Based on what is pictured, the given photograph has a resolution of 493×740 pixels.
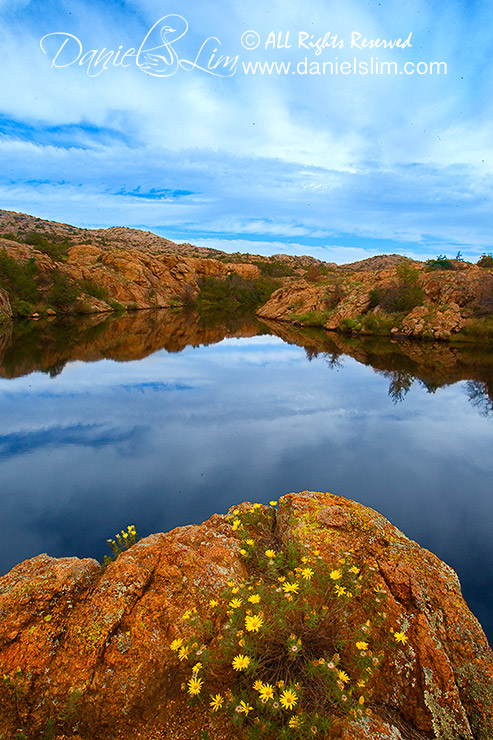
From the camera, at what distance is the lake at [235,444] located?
5738 millimetres

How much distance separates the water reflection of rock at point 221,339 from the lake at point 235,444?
0.19m

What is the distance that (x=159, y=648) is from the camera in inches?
94.6

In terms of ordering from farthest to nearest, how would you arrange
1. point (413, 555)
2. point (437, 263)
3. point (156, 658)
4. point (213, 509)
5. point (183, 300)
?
point (183, 300)
point (437, 263)
point (213, 509)
point (413, 555)
point (156, 658)

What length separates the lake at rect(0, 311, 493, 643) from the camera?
5.74 metres

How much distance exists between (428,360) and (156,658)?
1880 cm

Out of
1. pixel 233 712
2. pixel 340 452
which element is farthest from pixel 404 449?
pixel 233 712

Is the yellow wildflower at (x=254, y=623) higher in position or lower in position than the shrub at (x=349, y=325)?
lower

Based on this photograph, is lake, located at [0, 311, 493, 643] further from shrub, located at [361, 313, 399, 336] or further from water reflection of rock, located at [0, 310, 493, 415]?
shrub, located at [361, 313, 399, 336]

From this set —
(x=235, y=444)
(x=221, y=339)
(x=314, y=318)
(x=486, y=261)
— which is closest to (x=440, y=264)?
(x=486, y=261)

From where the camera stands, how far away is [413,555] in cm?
333

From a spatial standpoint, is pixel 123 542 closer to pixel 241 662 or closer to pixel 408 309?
pixel 241 662

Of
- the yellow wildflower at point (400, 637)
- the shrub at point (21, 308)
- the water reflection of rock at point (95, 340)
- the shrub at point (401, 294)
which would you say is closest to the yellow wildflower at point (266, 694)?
the yellow wildflower at point (400, 637)

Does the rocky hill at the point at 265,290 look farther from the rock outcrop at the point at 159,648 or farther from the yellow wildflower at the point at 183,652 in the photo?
the yellow wildflower at the point at 183,652

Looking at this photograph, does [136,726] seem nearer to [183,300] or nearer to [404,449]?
[404,449]
